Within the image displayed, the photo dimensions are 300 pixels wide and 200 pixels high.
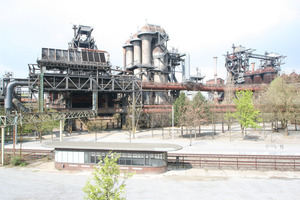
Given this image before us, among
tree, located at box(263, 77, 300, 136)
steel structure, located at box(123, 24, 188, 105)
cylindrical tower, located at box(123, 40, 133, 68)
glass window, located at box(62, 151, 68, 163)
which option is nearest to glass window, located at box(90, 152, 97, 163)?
glass window, located at box(62, 151, 68, 163)

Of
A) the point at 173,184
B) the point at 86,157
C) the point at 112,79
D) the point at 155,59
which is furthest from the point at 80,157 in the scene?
the point at 155,59

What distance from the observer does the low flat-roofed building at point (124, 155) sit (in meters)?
17.1

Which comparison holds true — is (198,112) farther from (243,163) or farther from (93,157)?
(93,157)

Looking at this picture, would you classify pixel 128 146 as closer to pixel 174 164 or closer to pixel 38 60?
pixel 174 164

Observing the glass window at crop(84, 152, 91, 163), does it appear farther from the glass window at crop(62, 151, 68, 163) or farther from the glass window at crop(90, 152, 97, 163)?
the glass window at crop(62, 151, 68, 163)

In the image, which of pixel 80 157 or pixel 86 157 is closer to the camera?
pixel 86 157

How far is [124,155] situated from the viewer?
17531mm

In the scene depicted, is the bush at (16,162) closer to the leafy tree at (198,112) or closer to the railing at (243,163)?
the railing at (243,163)

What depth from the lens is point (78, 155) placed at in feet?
60.6

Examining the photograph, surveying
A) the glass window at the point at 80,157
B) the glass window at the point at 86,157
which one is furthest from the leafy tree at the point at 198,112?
the glass window at the point at 80,157

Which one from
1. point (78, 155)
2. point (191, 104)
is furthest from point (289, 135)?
point (78, 155)

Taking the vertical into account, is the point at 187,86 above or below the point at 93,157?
above

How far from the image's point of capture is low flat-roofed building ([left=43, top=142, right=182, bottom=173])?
672 inches

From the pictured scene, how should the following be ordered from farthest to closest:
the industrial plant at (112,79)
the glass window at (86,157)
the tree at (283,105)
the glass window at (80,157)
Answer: the industrial plant at (112,79) < the tree at (283,105) < the glass window at (80,157) < the glass window at (86,157)
